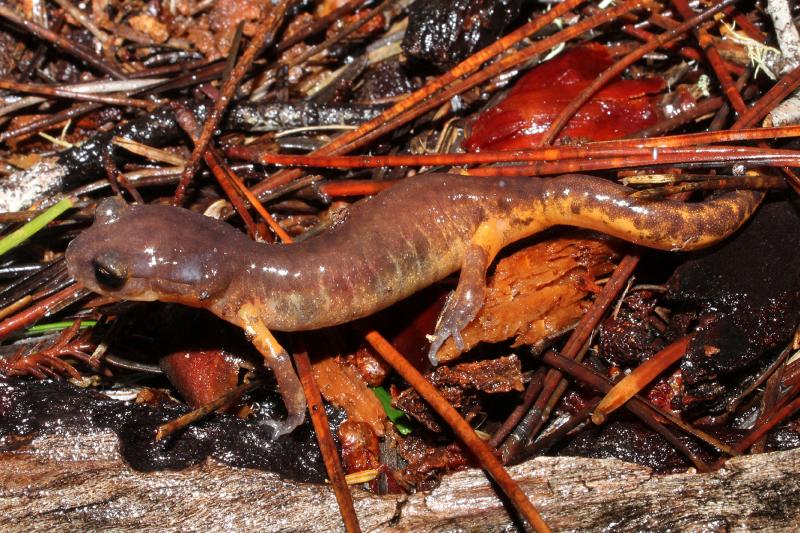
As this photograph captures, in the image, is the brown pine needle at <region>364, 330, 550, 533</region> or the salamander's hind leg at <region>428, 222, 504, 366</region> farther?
the salamander's hind leg at <region>428, 222, 504, 366</region>

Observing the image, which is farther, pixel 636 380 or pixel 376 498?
pixel 636 380

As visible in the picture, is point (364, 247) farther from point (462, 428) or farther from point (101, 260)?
point (101, 260)

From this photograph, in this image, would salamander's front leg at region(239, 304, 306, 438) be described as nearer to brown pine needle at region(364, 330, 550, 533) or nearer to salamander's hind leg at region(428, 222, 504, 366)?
brown pine needle at region(364, 330, 550, 533)

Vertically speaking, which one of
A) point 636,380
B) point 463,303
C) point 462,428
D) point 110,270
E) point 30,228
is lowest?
point 636,380

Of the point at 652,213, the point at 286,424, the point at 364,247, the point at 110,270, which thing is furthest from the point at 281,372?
the point at 652,213

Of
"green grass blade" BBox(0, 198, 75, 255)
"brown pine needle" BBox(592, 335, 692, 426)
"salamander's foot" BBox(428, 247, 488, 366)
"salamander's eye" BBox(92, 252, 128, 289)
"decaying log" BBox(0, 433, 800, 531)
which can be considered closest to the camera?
"decaying log" BBox(0, 433, 800, 531)

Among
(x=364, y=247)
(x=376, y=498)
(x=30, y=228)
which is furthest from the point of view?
(x=30, y=228)

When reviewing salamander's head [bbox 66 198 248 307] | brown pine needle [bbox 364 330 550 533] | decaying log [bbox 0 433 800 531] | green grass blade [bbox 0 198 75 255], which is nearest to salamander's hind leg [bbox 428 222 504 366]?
brown pine needle [bbox 364 330 550 533]
